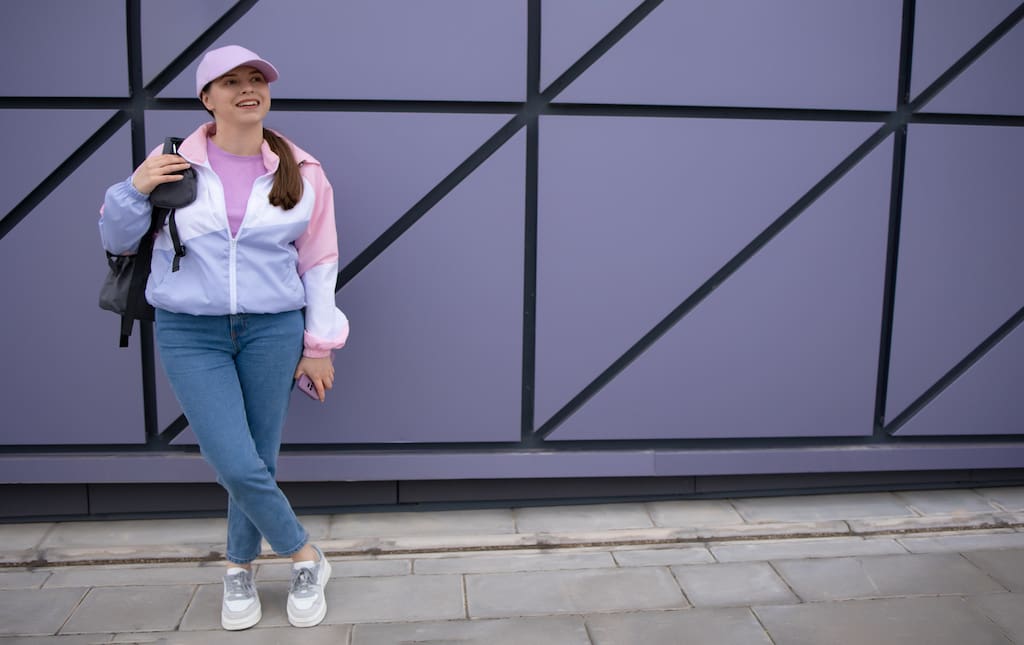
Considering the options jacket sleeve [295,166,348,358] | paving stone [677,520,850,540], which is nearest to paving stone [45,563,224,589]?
jacket sleeve [295,166,348,358]

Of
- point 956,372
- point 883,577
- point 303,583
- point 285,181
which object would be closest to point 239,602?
point 303,583

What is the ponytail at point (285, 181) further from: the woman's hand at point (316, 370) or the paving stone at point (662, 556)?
the paving stone at point (662, 556)

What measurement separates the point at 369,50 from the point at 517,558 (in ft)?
6.90

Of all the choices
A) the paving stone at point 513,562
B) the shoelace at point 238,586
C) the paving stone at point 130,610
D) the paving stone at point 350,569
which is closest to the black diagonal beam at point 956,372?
the paving stone at point 513,562

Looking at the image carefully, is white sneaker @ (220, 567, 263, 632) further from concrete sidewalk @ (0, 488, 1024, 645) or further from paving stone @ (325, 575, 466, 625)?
paving stone @ (325, 575, 466, 625)

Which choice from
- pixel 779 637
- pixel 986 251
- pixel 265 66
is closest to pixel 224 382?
pixel 265 66

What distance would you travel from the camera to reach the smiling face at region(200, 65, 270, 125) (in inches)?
102

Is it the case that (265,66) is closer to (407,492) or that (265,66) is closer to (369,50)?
(369,50)

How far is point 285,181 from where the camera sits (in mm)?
2666

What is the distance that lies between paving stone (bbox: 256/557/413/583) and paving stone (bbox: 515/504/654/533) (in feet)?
1.83

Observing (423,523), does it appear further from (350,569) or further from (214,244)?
(214,244)

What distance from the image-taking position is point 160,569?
330 centimetres

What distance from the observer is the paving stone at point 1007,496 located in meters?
3.88

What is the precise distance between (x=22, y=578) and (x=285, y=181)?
1870 millimetres
